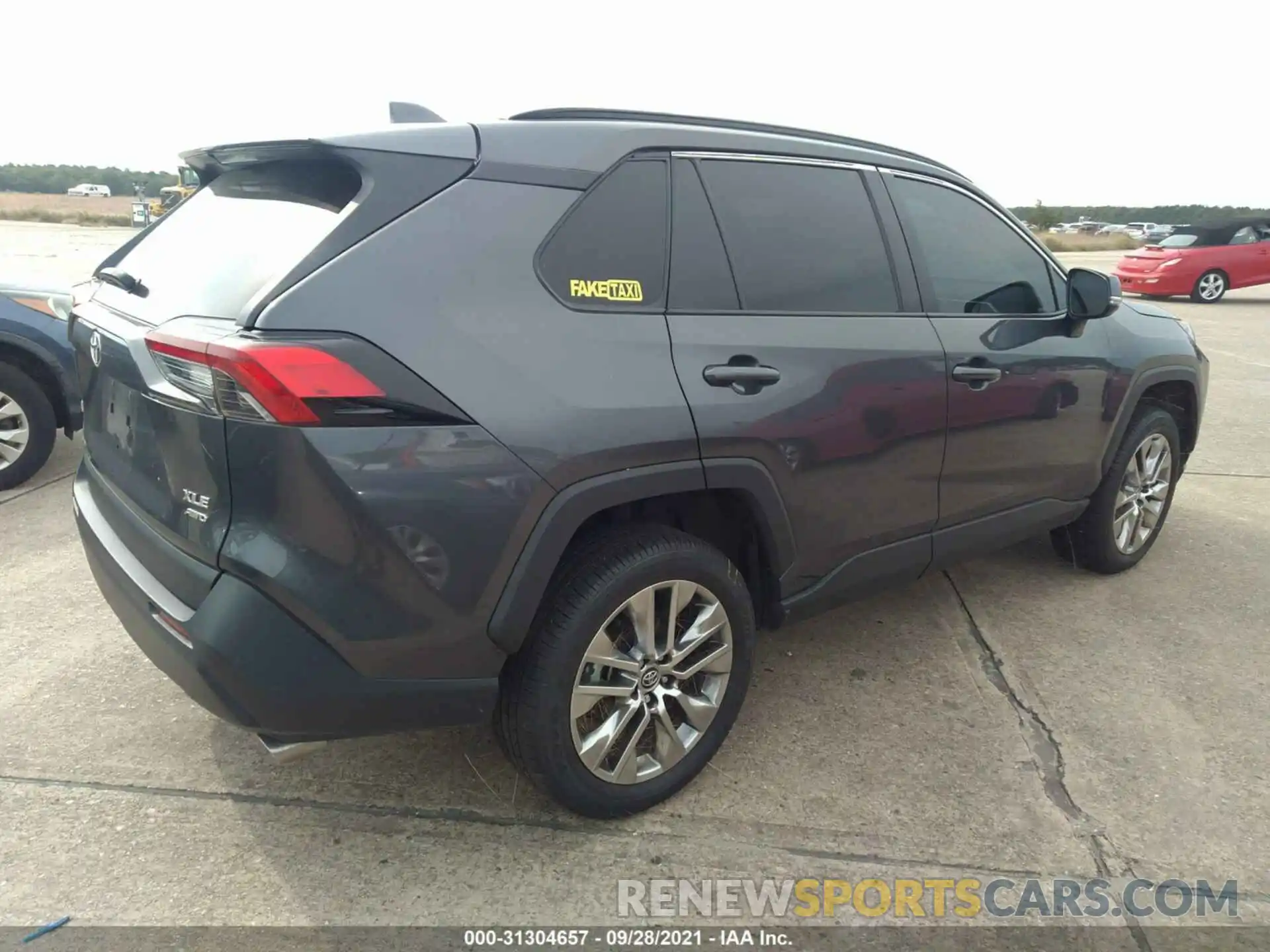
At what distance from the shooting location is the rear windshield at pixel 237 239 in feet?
6.77

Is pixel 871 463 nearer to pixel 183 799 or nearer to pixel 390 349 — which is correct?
pixel 390 349

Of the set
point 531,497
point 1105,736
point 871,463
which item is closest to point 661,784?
point 531,497

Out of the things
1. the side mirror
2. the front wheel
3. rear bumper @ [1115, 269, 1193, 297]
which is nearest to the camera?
the side mirror

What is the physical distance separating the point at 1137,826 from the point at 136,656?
339 centimetres

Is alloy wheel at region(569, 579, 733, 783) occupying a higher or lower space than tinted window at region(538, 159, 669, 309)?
lower

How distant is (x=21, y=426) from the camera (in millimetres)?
4938

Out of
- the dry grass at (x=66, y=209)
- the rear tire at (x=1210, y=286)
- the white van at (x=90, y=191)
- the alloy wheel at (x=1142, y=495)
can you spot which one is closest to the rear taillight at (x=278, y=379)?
the alloy wheel at (x=1142, y=495)

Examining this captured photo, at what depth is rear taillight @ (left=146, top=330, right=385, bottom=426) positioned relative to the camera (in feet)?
6.09

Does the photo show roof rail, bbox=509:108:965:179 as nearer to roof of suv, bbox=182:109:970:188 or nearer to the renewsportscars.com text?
roof of suv, bbox=182:109:970:188

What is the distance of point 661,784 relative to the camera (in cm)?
259

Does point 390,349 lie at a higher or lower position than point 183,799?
higher

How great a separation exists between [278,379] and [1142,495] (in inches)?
159

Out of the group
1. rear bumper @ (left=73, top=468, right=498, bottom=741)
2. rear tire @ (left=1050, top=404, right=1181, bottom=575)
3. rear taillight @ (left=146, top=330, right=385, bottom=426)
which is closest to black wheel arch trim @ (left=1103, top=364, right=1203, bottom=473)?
rear tire @ (left=1050, top=404, right=1181, bottom=575)

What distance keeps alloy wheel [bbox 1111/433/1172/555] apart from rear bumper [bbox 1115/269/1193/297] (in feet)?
45.3
